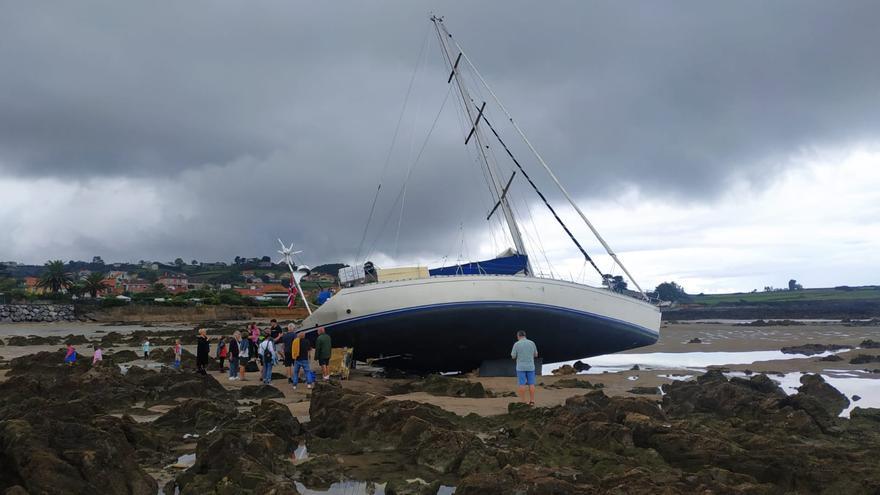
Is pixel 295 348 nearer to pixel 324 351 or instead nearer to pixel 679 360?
pixel 324 351

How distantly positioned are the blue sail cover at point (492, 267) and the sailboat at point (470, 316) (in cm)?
3

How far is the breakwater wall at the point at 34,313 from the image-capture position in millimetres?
70438

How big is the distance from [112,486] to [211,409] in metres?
4.40

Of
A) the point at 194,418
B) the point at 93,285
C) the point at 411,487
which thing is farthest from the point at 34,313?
the point at 411,487

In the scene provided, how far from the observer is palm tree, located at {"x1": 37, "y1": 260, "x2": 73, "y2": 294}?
9225 centimetres

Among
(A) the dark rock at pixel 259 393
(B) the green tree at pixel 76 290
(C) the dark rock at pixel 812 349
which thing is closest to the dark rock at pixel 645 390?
(A) the dark rock at pixel 259 393

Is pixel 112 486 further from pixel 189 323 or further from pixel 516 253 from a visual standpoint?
pixel 189 323

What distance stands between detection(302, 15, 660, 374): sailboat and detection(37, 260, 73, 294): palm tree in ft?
289

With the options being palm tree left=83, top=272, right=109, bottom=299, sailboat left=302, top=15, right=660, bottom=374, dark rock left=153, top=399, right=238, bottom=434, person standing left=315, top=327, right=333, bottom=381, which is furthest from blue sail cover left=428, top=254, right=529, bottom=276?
palm tree left=83, top=272, right=109, bottom=299

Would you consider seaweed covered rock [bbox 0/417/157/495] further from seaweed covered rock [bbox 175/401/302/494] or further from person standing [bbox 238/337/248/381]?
person standing [bbox 238/337/248/381]

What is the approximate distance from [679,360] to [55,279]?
90187mm

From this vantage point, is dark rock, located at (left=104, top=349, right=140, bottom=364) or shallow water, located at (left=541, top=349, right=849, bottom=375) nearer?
shallow water, located at (left=541, top=349, right=849, bottom=375)

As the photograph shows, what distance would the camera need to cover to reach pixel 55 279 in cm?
9281

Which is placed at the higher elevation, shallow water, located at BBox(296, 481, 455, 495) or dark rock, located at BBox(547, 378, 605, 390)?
shallow water, located at BBox(296, 481, 455, 495)
